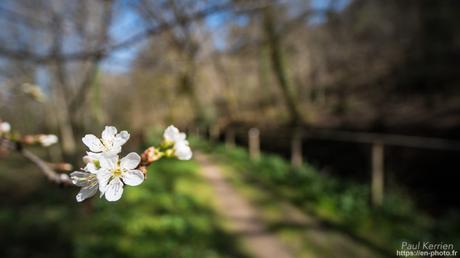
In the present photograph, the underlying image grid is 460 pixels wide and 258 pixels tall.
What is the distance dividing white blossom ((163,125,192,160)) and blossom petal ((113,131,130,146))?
0.99 ft

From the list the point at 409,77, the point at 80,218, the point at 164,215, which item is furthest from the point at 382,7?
the point at 80,218

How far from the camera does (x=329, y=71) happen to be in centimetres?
1922

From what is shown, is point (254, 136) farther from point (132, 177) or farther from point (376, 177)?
Result: point (132, 177)

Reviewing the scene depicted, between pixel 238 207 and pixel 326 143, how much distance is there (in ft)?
17.7

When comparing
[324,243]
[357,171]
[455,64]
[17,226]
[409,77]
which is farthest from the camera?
[409,77]

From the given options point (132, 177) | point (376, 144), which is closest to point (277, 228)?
point (376, 144)

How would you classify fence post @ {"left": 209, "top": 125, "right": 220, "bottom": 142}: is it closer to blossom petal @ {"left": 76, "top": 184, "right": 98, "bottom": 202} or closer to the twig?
the twig

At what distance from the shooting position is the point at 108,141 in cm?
94

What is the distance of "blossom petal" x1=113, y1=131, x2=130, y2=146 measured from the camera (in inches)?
34.4

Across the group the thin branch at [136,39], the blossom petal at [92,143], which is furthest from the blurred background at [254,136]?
the blossom petal at [92,143]

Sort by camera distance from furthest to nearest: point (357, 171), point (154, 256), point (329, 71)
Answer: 1. point (329, 71)
2. point (357, 171)
3. point (154, 256)

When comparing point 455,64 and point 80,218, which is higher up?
point 455,64

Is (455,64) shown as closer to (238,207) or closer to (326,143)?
(326,143)

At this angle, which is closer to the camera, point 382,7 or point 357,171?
point 357,171
